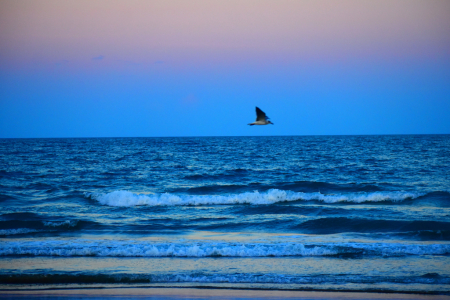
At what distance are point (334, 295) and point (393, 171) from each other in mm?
20192

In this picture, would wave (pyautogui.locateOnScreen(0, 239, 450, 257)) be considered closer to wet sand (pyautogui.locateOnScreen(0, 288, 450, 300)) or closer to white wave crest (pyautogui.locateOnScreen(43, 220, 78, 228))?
wet sand (pyautogui.locateOnScreen(0, 288, 450, 300))

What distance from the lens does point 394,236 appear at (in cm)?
1102

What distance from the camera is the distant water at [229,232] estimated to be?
7859mm

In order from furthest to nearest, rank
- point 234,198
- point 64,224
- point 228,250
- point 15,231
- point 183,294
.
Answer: point 234,198 < point 64,224 < point 15,231 < point 228,250 < point 183,294

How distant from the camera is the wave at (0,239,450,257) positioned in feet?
30.6

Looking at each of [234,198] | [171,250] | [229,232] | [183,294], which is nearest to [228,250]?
[171,250]

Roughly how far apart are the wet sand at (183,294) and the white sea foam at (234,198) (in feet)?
31.9

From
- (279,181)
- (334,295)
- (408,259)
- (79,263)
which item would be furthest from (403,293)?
(279,181)

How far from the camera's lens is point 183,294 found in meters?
7.05

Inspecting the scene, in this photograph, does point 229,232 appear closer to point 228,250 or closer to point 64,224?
point 228,250

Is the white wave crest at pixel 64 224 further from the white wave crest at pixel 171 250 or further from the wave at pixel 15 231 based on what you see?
the white wave crest at pixel 171 250

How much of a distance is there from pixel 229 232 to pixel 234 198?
566 cm

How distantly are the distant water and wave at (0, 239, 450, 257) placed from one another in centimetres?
2

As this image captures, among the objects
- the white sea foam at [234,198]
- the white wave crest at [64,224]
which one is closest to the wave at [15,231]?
the white wave crest at [64,224]
